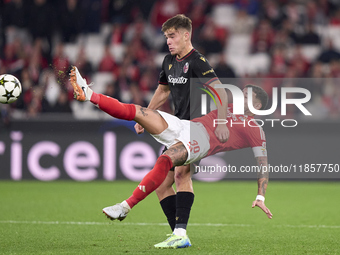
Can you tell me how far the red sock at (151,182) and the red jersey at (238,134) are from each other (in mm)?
535

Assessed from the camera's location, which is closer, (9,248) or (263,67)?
(9,248)

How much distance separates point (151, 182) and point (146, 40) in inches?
362

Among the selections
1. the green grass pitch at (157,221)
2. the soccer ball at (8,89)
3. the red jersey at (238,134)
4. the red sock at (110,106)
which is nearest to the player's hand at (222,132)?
the red jersey at (238,134)

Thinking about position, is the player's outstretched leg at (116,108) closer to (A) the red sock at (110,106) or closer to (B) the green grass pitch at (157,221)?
(A) the red sock at (110,106)

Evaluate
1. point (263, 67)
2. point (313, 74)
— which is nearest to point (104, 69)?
point (263, 67)

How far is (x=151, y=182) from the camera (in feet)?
15.7

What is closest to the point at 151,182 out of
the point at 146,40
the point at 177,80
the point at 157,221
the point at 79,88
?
the point at 79,88

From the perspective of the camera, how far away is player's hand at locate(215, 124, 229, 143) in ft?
16.7

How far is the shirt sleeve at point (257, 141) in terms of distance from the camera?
5297 mm

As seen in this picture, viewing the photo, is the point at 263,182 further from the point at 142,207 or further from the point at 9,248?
the point at 142,207

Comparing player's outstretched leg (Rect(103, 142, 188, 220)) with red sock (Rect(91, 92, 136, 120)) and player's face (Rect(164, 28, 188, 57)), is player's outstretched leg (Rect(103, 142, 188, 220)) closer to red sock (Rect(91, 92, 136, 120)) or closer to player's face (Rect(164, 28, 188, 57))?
red sock (Rect(91, 92, 136, 120))

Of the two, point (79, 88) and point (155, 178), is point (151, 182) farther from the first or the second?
point (79, 88)

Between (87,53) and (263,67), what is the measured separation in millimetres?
3899

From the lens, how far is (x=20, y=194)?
938 cm
